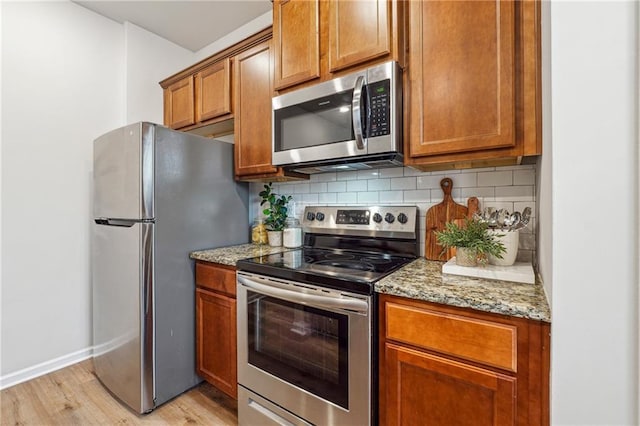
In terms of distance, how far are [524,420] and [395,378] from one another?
40cm

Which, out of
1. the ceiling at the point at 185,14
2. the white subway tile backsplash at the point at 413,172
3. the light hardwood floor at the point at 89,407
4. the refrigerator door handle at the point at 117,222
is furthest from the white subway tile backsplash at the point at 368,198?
the ceiling at the point at 185,14

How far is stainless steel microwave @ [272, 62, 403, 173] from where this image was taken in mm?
1392

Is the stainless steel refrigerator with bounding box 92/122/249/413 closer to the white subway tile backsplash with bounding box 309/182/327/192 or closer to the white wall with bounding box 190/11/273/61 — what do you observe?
the white subway tile backsplash with bounding box 309/182/327/192

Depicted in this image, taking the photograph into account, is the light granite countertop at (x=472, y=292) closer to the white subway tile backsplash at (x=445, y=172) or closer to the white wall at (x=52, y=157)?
the white subway tile backsplash at (x=445, y=172)

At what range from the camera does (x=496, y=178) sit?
1.52 meters

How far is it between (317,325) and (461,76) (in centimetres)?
120

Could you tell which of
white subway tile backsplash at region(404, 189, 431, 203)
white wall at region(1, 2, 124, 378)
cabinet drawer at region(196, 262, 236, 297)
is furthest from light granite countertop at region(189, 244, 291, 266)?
white wall at region(1, 2, 124, 378)

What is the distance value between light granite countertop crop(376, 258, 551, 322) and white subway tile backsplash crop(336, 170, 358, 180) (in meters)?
0.81

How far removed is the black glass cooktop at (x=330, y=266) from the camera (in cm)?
123

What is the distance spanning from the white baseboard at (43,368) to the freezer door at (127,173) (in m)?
1.17

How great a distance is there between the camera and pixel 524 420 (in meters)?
0.93

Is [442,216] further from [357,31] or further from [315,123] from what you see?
[357,31]

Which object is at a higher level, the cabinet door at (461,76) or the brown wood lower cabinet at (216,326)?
the cabinet door at (461,76)

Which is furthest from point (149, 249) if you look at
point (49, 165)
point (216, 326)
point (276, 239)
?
point (49, 165)
